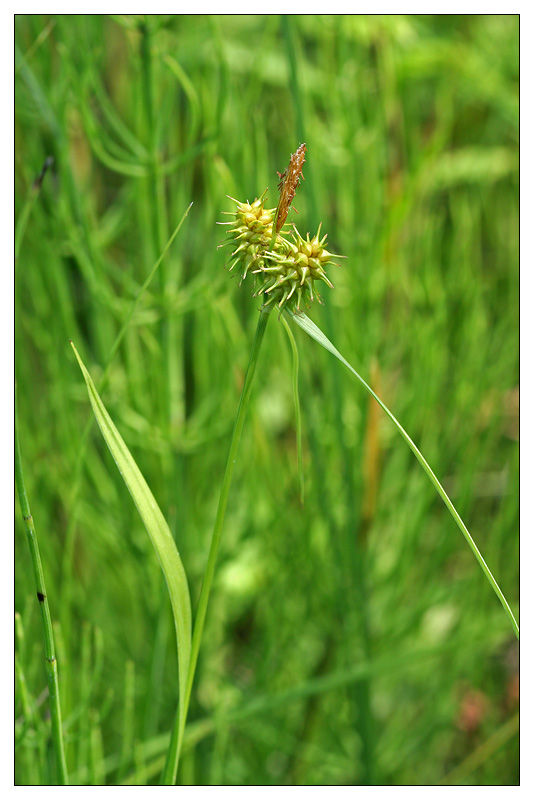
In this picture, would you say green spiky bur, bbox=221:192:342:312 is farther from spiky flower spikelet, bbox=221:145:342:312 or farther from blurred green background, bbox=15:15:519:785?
blurred green background, bbox=15:15:519:785

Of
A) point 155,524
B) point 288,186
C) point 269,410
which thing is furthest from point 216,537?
point 269,410

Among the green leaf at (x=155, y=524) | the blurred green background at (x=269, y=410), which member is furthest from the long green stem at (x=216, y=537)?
the blurred green background at (x=269, y=410)

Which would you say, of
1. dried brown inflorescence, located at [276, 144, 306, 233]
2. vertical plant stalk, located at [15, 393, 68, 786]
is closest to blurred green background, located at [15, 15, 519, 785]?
vertical plant stalk, located at [15, 393, 68, 786]

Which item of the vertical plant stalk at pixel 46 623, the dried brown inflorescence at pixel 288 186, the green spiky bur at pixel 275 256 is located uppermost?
the dried brown inflorescence at pixel 288 186

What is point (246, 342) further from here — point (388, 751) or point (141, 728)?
point (388, 751)

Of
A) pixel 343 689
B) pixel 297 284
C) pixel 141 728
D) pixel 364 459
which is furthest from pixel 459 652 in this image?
pixel 297 284

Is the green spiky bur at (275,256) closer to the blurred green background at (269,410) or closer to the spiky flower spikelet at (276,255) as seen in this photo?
the spiky flower spikelet at (276,255)

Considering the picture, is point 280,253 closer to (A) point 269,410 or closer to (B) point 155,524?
(B) point 155,524
